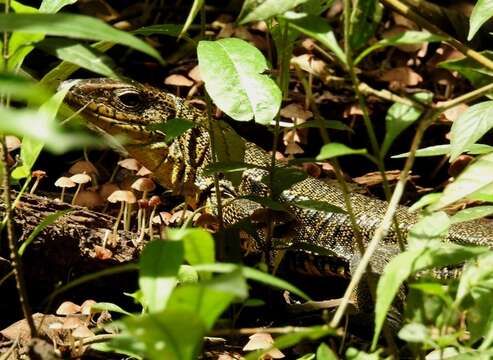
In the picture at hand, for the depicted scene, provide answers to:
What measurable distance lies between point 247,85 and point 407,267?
3.59 ft

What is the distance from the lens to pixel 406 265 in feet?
7.79

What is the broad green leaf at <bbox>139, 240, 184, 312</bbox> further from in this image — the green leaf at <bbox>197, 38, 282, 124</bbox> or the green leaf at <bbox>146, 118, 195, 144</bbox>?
the green leaf at <bbox>146, 118, 195, 144</bbox>

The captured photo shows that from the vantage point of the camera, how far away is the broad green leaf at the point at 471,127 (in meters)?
3.38

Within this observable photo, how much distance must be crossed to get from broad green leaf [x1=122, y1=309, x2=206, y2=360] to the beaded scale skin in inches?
150

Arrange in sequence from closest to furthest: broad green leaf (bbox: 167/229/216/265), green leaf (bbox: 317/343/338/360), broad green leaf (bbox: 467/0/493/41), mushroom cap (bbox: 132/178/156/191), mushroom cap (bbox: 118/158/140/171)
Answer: broad green leaf (bbox: 167/229/216/265), green leaf (bbox: 317/343/338/360), broad green leaf (bbox: 467/0/493/41), mushroom cap (bbox: 132/178/156/191), mushroom cap (bbox: 118/158/140/171)

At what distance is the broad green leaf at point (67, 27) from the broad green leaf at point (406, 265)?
828 mm

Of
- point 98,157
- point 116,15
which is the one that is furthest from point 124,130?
point 116,15

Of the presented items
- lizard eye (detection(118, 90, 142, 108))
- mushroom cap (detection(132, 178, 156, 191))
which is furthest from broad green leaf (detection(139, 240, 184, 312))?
lizard eye (detection(118, 90, 142, 108))

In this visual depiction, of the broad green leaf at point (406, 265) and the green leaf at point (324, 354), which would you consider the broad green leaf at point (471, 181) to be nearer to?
the broad green leaf at point (406, 265)

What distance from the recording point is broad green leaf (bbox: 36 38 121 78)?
91.4 inches

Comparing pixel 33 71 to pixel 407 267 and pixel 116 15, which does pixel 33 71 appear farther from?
pixel 407 267

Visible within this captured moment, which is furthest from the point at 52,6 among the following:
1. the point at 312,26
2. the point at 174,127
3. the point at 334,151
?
the point at 334,151

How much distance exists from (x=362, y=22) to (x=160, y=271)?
0.94 m

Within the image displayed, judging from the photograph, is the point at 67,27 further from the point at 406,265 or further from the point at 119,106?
the point at 119,106
